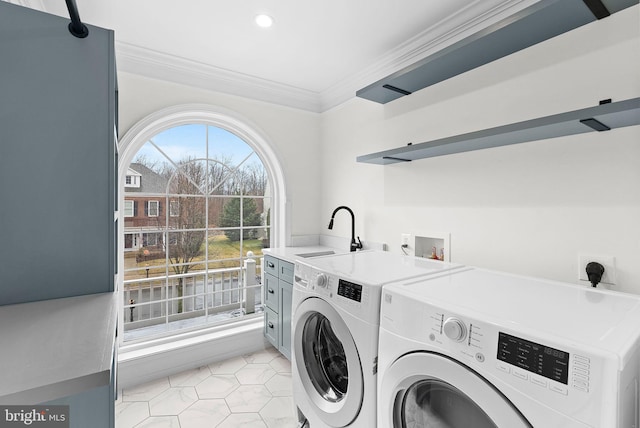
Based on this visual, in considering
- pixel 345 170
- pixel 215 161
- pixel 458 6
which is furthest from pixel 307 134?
pixel 458 6

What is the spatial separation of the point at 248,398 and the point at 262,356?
588 mm

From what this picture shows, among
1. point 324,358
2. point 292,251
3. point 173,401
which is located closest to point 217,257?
point 292,251

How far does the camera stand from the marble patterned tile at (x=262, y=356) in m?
2.62

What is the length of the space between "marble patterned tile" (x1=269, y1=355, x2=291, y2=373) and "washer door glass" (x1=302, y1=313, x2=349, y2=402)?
0.83m

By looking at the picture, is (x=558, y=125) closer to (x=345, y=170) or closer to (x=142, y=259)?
(x=345, y=170)

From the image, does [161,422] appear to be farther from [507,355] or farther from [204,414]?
[507,355]

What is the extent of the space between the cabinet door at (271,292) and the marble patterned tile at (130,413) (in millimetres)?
1071

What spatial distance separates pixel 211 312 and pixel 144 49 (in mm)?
2251

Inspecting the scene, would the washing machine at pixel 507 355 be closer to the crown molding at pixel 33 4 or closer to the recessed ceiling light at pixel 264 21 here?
the recessed ceiling light at pixel 264 21

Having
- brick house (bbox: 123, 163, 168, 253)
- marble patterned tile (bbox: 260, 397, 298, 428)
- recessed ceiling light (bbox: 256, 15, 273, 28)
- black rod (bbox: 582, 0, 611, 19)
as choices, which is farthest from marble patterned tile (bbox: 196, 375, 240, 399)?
black rod (bbox: 582, 0, 611, 19)

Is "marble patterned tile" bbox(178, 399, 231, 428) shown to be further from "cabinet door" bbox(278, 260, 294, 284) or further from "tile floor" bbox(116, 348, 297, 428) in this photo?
"cabinet door" bbox(278, 260, 294, 284)

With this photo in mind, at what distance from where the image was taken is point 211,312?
9.46ft

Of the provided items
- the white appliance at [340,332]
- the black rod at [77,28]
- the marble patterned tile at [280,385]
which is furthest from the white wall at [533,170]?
the black rod at [77,28]

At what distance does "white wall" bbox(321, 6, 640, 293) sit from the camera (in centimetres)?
134
